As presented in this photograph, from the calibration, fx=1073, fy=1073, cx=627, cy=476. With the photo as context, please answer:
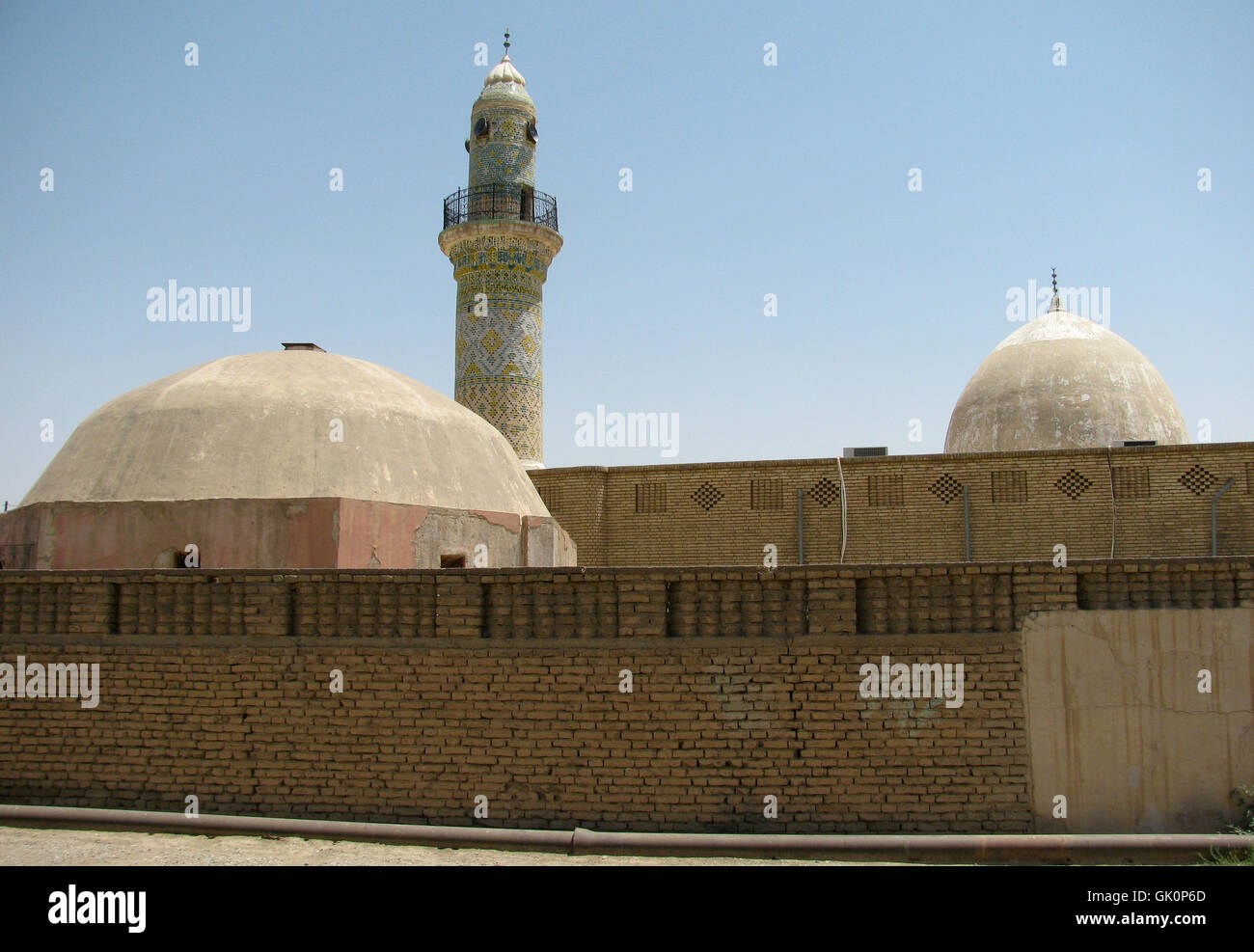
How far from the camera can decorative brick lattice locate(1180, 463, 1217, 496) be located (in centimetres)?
1716

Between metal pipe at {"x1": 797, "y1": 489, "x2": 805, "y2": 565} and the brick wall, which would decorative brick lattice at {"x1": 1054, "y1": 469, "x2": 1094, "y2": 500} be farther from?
metal pipe at {"x1": 797, "y1": 489, "x2": 805, "y2": 565}

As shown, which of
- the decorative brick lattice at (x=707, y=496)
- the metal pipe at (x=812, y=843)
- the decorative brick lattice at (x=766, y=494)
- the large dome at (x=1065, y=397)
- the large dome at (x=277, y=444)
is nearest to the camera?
the metal pipe at (x=812, y=843)

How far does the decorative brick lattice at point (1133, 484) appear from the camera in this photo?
56.9 feet

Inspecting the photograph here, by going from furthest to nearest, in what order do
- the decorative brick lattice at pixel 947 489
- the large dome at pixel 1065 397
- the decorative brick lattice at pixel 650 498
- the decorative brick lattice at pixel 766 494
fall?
the large dome at pixel 1065 397 → the decorative brick lattice at pixel 650 498 → the decorative brick lattice at pixel 766 494 → the decorative brick lattice at pixel 947 489

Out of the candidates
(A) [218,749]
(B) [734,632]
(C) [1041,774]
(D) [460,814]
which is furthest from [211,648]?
(C) [1041,774]

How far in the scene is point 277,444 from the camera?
11.5 meters

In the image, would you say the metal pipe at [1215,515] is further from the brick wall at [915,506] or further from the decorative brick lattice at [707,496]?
the decorative brick lattice at [707,496]

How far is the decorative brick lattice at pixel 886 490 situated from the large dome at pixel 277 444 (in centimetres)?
725

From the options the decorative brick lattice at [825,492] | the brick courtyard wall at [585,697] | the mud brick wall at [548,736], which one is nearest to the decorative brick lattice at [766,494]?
the decorative brick lattice at [825,492]

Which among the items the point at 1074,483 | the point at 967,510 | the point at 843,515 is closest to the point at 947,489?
the point at 967,510

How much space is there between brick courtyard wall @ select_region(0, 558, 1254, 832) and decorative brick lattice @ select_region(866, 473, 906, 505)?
415 inches

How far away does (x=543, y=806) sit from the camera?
7734 millimetres

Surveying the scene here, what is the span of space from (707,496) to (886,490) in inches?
120

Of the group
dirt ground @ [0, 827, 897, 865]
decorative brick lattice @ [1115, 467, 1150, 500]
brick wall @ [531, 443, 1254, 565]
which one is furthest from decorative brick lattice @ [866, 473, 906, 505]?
dirt ground @ [0, 827, 897, 865]
